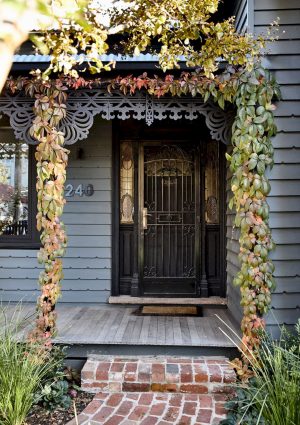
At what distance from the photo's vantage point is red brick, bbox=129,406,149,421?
2.86m

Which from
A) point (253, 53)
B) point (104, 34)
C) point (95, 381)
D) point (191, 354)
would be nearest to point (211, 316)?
point (191, 354)

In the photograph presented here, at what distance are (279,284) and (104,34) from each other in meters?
2.50

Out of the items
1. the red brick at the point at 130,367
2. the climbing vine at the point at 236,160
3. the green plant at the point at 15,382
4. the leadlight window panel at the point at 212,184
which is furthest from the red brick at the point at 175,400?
the leadlight window panel at the point at 212,184

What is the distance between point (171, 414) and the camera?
9.53 ft

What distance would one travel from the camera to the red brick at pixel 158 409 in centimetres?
292

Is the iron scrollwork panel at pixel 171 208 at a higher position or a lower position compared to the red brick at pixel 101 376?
higher

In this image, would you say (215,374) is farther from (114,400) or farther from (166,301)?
(166,301)

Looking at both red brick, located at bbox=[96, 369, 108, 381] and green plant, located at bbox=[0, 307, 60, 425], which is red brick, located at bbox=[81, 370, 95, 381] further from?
green plant, located at bbox=[0, 307, 60, 425]

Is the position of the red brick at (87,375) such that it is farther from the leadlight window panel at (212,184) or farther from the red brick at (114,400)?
the leadlight window panel at (212,184)

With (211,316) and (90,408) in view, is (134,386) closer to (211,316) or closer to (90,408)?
(90,408)

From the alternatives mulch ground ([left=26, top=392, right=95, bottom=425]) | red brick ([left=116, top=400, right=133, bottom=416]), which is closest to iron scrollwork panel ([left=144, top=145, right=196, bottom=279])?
red brick ([left=116, top=400, right=133, bottom=416])

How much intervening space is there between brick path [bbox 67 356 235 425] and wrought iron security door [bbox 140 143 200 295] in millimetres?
1804

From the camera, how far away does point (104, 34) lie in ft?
10.3

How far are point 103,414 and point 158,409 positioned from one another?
0.40 m
